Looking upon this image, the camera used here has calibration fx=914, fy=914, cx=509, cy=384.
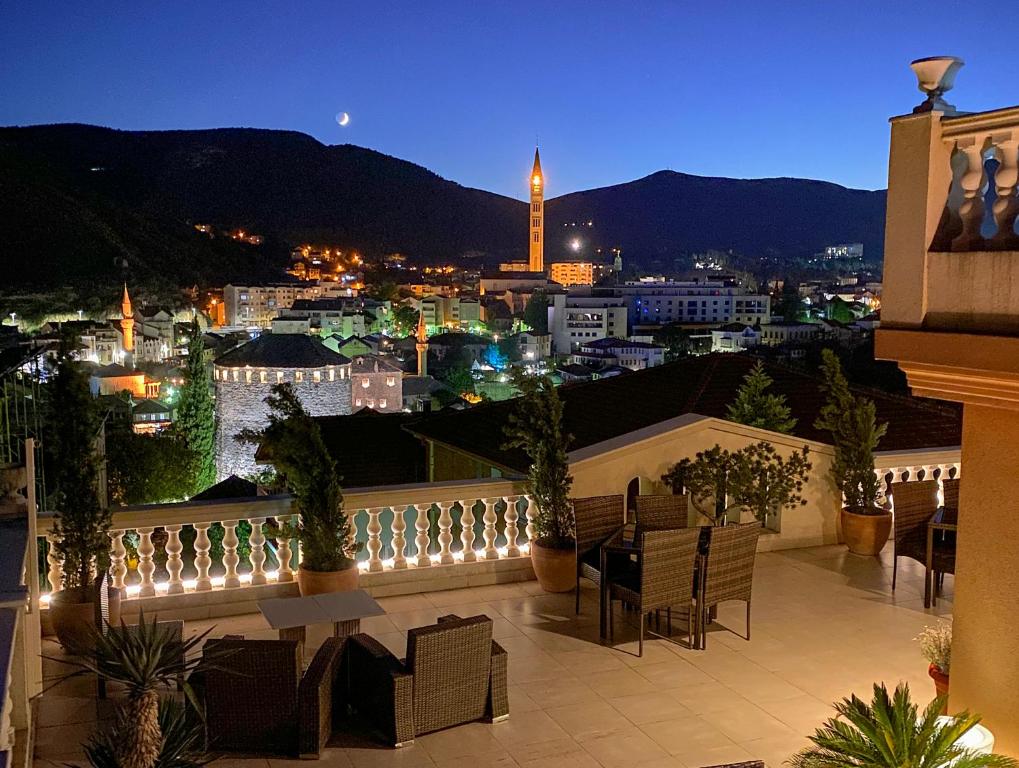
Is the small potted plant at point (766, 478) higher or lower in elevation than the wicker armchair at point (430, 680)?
higher

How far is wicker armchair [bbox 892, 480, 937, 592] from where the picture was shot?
7.36 meters

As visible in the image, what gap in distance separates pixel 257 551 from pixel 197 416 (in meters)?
39.7

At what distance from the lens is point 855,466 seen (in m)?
8.92

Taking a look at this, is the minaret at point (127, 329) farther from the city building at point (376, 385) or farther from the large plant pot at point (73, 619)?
the large plant pot at point (73, 619)

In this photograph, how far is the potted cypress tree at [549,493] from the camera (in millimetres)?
7633

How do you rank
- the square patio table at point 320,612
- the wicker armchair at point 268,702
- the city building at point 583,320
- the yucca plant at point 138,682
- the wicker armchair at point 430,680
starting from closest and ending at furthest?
the yucca plant at point 138,682 → the wicker armchair at point 268,702 → the wicker armchair at point 430,680 → the square patio table at point 320,612 → the city building at point 583,320

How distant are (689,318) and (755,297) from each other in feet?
32.6

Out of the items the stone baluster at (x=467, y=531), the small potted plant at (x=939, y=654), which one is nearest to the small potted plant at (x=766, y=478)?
the stone baluster at (x=467, y=531)

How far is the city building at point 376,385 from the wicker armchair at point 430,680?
5510 cm

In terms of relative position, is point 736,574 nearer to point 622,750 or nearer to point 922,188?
point 622,750

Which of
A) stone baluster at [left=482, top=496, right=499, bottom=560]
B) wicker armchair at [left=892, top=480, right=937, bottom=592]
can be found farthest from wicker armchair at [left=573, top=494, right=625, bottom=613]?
wicker armchair at [left=892, top=480, right=937, bottom=592]

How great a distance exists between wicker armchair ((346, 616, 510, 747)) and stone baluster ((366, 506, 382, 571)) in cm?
214

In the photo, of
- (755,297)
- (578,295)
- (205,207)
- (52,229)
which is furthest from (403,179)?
(52,229)

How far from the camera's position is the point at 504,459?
9.78m
